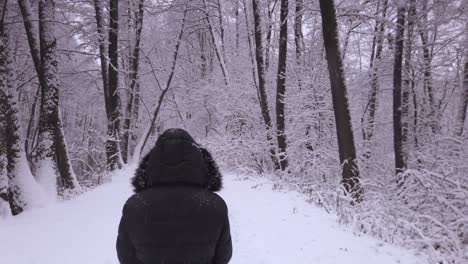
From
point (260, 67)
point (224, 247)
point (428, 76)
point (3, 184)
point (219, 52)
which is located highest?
point (219, 52)

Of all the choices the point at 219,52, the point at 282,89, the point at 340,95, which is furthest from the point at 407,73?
the point at 219,52

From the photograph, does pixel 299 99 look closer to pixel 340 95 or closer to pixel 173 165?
pixel 340 95

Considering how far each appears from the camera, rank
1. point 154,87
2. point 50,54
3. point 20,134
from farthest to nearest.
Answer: point 154,87
point 50,54
point 20,134

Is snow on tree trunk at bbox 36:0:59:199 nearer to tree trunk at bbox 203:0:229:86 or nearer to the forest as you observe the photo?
the forest

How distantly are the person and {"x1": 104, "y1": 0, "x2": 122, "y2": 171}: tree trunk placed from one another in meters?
13.4

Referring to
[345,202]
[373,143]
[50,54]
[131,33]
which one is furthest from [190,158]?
[131,33]

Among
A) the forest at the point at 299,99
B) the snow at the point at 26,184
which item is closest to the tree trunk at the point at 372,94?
the forest at the point at 299,99

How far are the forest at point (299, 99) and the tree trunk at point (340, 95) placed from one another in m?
0.03

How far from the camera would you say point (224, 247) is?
2734 mm

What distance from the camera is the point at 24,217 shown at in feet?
27.6

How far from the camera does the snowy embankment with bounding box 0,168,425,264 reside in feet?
17.4

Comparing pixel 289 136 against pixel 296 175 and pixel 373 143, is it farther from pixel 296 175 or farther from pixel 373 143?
pixel 373 143

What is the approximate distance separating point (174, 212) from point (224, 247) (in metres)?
0.52

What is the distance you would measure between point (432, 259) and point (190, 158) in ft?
13.4
